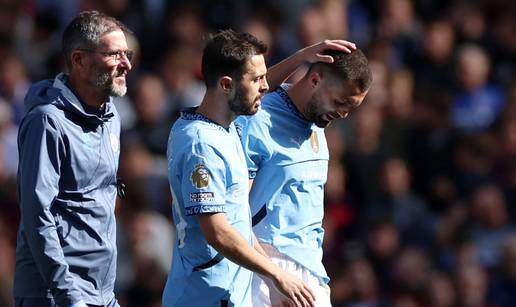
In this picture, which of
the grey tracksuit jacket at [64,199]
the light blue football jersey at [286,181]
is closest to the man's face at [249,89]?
the light blue football jersey at [286,181]

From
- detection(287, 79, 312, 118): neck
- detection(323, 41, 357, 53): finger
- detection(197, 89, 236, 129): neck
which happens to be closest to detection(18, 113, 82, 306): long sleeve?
detection(197, 89, 236, 129): neck

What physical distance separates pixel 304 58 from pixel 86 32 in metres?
1.12

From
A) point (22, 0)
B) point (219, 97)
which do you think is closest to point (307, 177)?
point (219, 97)

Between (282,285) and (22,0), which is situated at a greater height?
(282,285)

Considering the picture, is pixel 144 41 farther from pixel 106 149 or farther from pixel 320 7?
pixel 106 149

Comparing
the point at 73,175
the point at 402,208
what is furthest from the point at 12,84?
the point at 73,175

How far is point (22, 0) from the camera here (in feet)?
43.7

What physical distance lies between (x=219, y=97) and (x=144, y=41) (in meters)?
7.18

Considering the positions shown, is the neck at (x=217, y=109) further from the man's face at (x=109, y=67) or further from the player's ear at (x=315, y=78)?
the player's ear at (x=315, y=78)

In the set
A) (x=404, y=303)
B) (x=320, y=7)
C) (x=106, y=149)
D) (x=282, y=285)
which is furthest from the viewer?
(x=320, y=7)

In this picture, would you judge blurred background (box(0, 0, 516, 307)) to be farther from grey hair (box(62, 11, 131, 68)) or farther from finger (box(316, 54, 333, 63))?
→ grey hair (box(62, 11, 131, 68))

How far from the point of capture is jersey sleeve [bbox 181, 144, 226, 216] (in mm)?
5598

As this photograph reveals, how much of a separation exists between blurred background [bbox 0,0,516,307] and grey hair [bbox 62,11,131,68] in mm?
4863

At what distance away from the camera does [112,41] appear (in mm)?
5871
